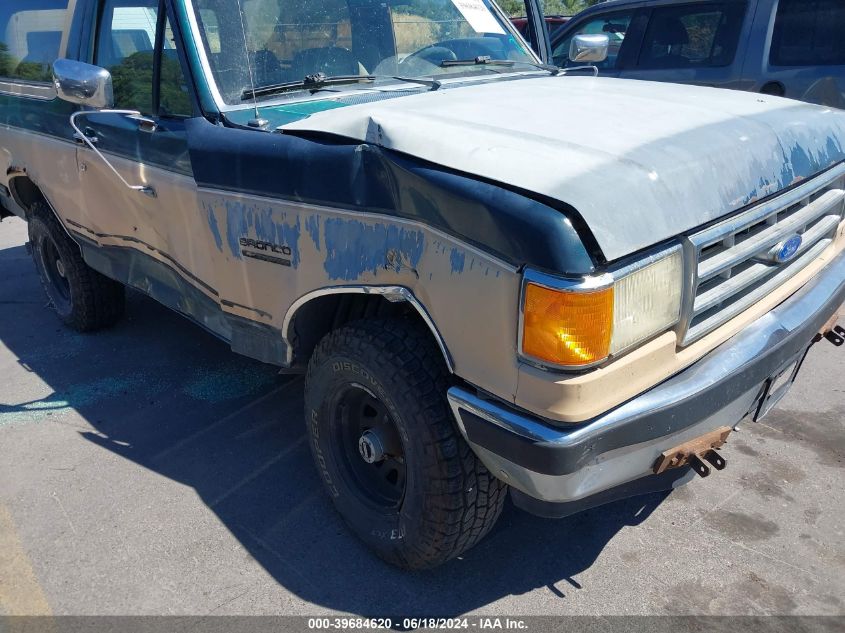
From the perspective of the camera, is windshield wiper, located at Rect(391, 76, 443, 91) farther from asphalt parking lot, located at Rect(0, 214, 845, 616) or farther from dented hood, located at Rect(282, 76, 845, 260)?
asphalt parking lot, located at Rect(0, 214, 845, 616)

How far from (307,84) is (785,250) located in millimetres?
1890

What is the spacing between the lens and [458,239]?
6.77 ft

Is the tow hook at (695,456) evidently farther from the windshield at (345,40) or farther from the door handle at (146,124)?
the door handle at (146,124)

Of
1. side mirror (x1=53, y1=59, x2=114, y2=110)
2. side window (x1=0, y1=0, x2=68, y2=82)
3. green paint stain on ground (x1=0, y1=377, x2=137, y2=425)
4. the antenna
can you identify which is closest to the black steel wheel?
the antenna

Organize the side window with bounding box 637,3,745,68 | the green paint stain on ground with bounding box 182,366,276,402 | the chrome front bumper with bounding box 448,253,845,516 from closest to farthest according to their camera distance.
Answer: the chrome front bumper with bounding box 448,253,845,516 < the green paint stain on ground with bounding box 182,366,276,402 < the side window with bounding box 637,3,745,68

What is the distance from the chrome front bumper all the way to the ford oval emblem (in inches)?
8.5

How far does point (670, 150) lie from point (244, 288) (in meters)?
1.65

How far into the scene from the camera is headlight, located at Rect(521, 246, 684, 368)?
6.16 feet

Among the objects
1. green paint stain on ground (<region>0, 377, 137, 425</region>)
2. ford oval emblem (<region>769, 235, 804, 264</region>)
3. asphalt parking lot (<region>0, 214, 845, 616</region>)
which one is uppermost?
ford oval emblem (<region>769, 235, 804, 264</region>)

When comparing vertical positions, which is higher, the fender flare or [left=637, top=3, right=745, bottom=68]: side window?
[left=637, top=3, right=745, bottom=68]: side window

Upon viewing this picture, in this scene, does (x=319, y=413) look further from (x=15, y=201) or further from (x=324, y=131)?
(x=15, y=201)

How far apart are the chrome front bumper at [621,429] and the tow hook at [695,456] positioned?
2cm

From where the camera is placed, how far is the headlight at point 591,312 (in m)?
1.88

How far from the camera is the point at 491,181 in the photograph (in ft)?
6.61
